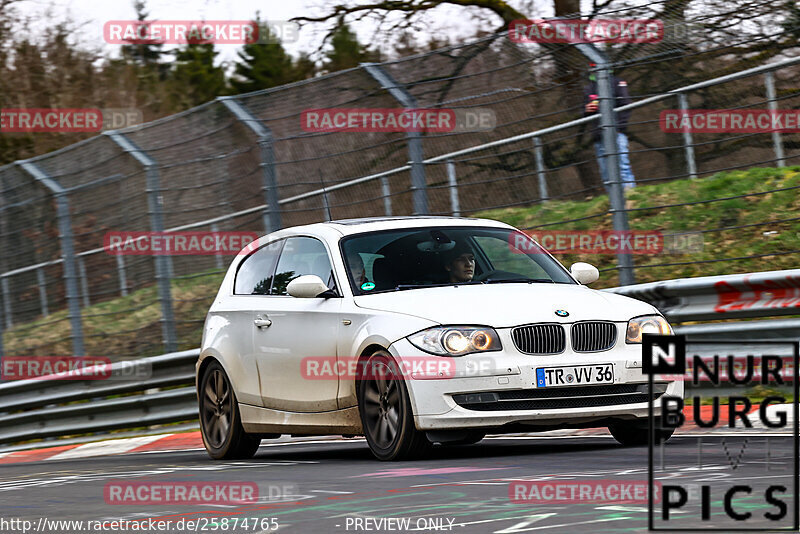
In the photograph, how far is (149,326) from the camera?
15320 mm

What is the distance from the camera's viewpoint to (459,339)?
805 centimetres

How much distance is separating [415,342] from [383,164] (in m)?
5.79

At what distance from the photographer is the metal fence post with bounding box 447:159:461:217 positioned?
515 inches

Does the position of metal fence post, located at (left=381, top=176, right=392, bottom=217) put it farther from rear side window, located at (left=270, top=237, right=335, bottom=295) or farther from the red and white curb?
rear side window, located at (left=270, top=237, right=335, bottom=295)

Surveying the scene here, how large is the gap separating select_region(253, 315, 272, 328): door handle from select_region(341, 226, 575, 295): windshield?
2.49ft

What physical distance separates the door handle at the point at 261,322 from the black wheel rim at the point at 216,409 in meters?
0.61

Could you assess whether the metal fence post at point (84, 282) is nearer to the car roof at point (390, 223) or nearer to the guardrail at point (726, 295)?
the car roof at point (390, 223)

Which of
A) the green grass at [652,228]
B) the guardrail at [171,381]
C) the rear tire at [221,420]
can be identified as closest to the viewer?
the guardrail at [171,381]

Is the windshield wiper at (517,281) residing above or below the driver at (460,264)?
below

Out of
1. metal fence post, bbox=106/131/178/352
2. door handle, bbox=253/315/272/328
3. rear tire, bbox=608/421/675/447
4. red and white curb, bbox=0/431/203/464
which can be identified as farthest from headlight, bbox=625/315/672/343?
metal fence post, bbox=106/131/178/352

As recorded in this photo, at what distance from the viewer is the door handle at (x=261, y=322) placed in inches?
382

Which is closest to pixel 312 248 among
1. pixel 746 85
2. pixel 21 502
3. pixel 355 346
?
pixel 355 346

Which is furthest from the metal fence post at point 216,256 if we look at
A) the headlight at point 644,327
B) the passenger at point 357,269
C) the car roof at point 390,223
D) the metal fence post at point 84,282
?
the headlight at point 644,327

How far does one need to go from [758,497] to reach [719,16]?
7426mm
